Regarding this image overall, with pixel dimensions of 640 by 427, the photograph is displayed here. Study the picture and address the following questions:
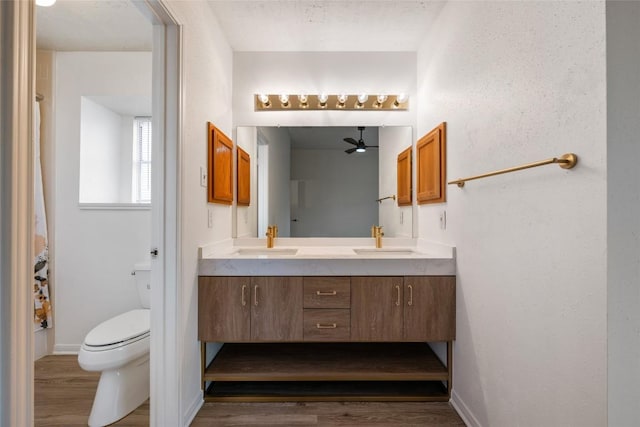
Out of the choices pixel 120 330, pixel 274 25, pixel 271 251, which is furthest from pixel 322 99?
pixel 120 330

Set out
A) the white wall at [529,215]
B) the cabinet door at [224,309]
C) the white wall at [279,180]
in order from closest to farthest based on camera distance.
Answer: the white wall at [529,215]
the cabinet door at [224,309]
the white wall at [279,180]

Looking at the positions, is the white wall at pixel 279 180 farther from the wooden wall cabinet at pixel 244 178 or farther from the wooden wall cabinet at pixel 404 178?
the wooden wall cabinet at pixel 404 178

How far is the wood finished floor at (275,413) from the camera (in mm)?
1670

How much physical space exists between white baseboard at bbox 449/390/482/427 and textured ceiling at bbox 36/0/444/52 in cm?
225

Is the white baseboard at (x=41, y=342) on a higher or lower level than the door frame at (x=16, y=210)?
lower

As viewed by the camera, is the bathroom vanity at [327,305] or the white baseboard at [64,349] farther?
the white baseboard at [64,349]

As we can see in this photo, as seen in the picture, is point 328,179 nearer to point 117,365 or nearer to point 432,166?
point 432,166

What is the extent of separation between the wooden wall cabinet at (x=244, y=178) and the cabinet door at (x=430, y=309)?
4.39 feet

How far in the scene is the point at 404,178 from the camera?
2467 mm

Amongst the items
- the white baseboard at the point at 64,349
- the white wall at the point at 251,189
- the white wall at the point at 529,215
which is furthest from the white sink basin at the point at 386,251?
the white baseboard at the point at 64,349

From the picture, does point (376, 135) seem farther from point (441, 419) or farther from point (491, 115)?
point (441, 419)

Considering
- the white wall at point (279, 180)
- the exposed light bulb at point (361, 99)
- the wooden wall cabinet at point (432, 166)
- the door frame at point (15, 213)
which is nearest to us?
the door frame at point (15, 213)

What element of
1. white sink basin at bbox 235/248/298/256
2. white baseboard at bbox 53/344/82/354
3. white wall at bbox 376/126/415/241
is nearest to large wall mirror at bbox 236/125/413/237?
white wall at bbox 376/126/415/241

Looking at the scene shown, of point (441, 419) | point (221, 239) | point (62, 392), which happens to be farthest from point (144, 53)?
point (441, 419)
